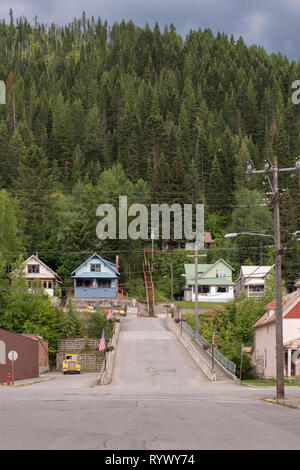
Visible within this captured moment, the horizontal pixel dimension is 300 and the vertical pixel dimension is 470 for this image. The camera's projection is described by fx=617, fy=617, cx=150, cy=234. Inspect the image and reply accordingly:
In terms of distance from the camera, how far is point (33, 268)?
292 feet

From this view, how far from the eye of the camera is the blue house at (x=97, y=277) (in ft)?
282

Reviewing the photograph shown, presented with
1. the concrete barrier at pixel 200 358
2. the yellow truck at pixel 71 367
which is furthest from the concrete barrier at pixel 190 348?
the yellow truck at pixel 71 367

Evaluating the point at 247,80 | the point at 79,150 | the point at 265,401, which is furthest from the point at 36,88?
the point at 265,401

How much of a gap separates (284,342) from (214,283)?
43.4 meters

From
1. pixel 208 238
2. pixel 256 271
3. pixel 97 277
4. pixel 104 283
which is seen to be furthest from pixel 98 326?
pixel 208 238

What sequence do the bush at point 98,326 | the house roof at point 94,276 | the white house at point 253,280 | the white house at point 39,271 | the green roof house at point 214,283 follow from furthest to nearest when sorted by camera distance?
the white house at point 39,271, the green roof house at point 214,283, the house roof at point 94,276, the white house at point 253,280, the bush at point 98,326

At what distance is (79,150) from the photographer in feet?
422

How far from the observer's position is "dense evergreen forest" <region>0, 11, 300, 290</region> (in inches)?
3772

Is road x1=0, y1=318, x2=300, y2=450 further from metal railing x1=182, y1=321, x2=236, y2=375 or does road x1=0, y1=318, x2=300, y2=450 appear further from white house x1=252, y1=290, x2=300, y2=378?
white house x1=252, y1=290, x2=300, y2=378

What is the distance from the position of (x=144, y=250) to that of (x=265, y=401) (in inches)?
2992

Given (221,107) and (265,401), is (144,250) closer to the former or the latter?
(221,107)

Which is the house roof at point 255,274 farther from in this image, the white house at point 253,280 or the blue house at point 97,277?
the blue house at point 97,277

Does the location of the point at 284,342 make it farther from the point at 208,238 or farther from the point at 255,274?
the point at 208,238

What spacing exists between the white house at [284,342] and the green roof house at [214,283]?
34.3 metres
